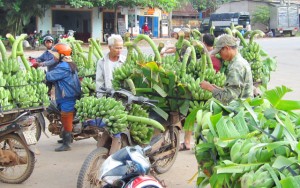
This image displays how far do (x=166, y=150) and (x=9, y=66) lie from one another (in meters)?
2.07

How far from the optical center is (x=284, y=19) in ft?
150

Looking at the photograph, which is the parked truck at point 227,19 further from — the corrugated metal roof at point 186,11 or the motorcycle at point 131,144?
the motorcycle at point 131,144

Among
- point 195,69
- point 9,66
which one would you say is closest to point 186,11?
point 195,69

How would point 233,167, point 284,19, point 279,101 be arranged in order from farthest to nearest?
1. point 284,19
2. point 279,101
3. point 233,167

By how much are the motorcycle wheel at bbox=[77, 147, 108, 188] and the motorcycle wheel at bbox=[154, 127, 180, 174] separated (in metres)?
1.01

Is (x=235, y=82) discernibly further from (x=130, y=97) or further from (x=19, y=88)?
(x=19, y=88)

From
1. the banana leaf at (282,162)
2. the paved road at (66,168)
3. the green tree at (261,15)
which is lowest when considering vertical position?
the paved road at (66,168)

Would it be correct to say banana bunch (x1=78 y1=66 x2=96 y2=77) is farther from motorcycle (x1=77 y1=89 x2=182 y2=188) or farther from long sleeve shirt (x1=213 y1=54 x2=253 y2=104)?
long sleeve shirt (x1=213 y1=54 x2=253 y2=104)

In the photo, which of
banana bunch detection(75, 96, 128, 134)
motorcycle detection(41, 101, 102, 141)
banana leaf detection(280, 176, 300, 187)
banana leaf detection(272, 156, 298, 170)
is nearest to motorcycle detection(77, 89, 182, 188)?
banana bunch detection(75, 96, 128, 134)

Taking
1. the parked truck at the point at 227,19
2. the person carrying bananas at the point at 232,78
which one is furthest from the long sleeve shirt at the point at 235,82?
the parked truck at the point at 227,19

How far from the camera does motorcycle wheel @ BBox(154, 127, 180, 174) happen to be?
19.7 feet

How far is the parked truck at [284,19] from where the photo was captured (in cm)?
4531

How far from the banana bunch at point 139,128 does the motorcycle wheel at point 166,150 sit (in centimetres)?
52

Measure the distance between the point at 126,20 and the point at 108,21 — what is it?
1296mm
